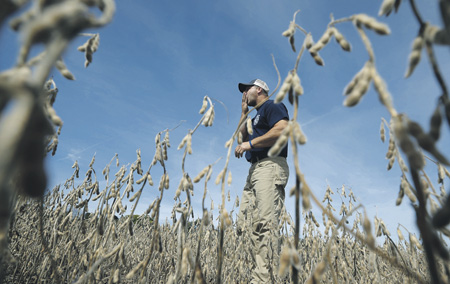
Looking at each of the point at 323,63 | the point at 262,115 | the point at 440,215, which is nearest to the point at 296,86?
the point at 323,63

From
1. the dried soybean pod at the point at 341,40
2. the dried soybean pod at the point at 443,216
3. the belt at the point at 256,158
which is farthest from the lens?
the belt at the point at 256,158

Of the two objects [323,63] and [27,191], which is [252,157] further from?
[27,191]

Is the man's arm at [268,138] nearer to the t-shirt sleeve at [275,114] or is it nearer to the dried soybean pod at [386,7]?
the t-shirt sleeve at [275,114]

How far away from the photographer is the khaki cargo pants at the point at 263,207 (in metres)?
3.24

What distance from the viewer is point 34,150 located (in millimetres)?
427

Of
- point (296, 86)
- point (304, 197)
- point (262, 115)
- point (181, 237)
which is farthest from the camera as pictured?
point (262, 115)

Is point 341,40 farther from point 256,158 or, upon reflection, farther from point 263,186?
point 256,158

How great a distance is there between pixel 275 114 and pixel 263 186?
0.92 m

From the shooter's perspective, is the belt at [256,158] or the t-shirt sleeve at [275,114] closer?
the t-shirt sleeve at [275,114]

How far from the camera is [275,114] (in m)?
3.60

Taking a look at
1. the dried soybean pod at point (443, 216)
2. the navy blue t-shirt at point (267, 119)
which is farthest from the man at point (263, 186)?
the dried soybean pod at point (443, 216)

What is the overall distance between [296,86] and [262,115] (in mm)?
2894

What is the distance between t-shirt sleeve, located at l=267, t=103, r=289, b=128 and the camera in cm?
356

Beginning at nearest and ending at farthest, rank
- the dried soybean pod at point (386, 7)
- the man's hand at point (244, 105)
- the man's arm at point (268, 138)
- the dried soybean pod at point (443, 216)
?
the dried soybean pod at point (443, 216) → the dried soybean pod at point (386, 7) → the man's arm at point (268, 138) → the man's hand at point (244, 105)
